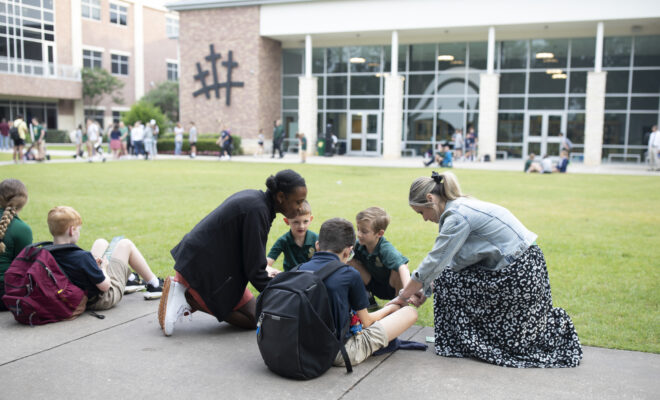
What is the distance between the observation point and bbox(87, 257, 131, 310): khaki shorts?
4.70 m

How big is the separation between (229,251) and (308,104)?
30.3 meters

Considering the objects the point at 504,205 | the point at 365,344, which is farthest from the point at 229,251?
the point at 504,205

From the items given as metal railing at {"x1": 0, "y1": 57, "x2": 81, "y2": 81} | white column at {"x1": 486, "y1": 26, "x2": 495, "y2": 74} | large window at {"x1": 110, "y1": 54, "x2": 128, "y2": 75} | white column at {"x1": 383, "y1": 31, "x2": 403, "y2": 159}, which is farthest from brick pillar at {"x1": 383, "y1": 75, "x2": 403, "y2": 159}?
large window at {"x1": 110, "y1": 54, "x2": 128, "y2": 75}

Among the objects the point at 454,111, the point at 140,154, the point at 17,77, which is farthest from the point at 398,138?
the point at 17,77

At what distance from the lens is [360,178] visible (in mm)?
18500

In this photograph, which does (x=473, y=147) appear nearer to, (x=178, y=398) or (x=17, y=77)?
(x=17, y=77)

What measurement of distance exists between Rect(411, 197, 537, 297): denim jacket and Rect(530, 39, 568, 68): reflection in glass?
102 ft

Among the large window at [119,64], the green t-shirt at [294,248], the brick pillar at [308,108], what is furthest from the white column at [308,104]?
the green t-shirt at [294,248]

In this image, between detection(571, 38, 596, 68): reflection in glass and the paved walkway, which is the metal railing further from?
detection(571, 38, 596, 68): reflection in glass

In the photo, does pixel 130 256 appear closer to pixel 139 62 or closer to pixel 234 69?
pixel 234 69

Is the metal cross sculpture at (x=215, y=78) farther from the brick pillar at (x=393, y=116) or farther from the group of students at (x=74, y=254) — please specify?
the group of students at (x=74, y=254)

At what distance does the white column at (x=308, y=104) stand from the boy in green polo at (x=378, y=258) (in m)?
29.2

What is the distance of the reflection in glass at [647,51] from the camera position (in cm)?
2998

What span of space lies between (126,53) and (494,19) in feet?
104
